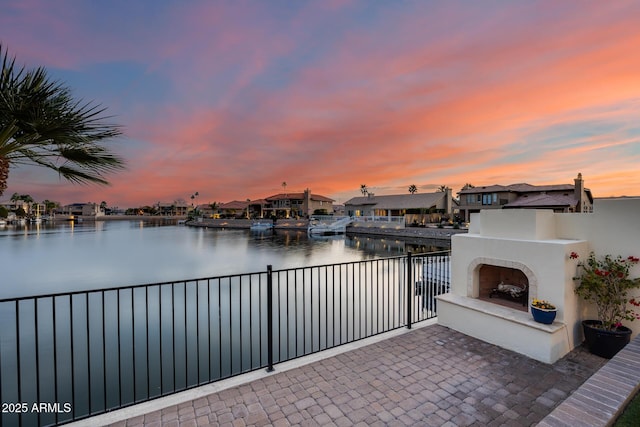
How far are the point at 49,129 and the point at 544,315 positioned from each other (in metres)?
5.68

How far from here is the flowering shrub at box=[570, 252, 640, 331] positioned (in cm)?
346

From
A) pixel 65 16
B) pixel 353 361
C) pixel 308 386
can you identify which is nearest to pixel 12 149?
pixel 308 386

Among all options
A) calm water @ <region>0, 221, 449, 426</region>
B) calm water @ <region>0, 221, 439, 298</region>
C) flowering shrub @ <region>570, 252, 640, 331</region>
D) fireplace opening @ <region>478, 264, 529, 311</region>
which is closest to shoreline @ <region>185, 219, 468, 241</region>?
calm water @ <region>0, 221, 439, 298</region>

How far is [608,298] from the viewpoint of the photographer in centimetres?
353

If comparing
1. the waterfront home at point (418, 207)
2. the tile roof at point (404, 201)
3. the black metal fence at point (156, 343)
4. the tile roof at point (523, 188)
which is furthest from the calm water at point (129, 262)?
the tile roof at point (404, 201)

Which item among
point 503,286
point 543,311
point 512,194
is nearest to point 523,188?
point 512,194

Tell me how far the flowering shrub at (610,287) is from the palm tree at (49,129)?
580 centimetres

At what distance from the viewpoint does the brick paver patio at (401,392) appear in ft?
7.83

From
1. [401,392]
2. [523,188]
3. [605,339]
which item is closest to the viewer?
[401,392]

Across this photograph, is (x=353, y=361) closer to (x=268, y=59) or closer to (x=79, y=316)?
(x=79, y=316)

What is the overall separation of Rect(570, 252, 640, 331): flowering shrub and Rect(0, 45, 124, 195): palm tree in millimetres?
5803

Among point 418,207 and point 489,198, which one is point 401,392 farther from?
point 418,207

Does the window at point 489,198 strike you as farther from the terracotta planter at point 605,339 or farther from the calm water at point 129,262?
the terracotta planter at point 605,339

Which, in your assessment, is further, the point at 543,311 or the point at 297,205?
the point at 297,205
